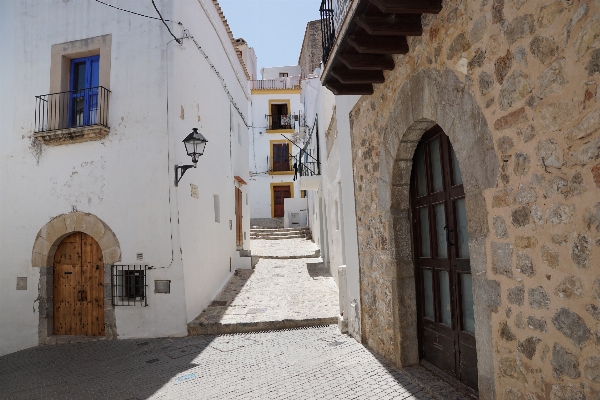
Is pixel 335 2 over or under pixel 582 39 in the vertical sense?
over

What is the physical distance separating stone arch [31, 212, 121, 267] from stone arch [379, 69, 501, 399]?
5020 millimetres

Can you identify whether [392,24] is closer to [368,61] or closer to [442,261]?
[368,61]

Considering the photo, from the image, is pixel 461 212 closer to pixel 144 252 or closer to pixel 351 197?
pixel 351 197

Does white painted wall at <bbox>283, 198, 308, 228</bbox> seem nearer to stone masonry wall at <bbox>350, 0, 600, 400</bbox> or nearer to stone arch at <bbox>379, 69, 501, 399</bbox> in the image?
stone arch at <bbox>379, 69, 501, 399</bbox>

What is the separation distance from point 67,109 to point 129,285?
3.54 m

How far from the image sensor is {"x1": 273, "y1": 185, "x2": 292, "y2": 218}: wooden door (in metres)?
23.8

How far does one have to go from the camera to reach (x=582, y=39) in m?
1.70

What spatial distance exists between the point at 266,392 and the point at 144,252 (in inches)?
155

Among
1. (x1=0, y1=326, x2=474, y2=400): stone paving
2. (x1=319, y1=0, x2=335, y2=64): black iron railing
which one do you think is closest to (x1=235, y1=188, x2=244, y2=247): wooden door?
(x1=0, y1=326, x2=474, y2=400): stone paving

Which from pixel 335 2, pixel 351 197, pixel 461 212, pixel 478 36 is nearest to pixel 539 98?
pixel 478 36

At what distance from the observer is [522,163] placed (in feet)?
6.89

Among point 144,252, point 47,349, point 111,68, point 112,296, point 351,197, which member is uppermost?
point 111,68

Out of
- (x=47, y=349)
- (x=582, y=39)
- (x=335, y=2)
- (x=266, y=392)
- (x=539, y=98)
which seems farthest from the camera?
(x=47, y=349)

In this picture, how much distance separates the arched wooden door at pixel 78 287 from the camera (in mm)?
7113
